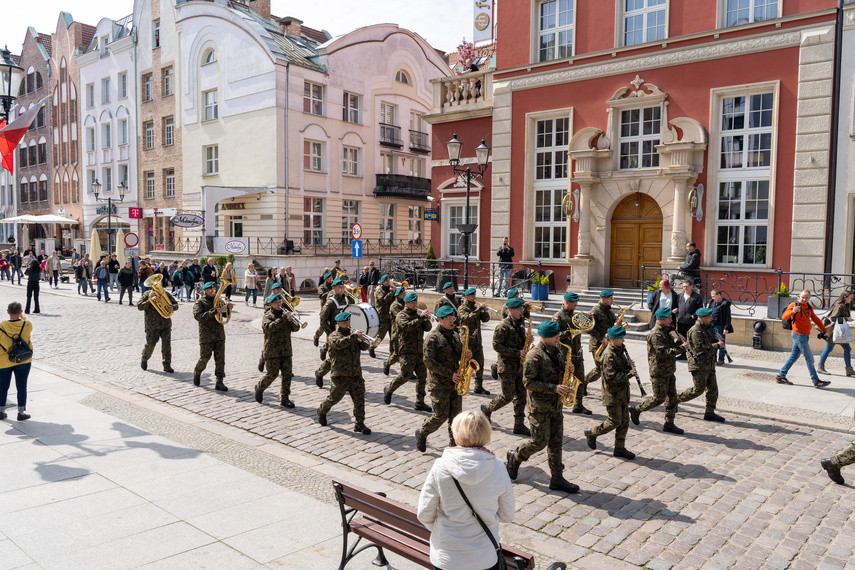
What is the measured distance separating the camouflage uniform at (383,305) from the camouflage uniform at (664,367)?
674cm

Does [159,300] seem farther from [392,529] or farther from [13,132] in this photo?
[392,529]

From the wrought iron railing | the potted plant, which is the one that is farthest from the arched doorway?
the potted plant

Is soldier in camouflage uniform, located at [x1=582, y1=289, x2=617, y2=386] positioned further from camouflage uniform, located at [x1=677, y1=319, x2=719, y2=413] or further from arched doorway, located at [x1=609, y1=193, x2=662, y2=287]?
arched doorway, located at [x1=609, y1=193, x2=662, y2=287]

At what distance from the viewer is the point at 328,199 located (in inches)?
1427

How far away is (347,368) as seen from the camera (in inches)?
356

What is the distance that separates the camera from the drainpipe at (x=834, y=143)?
17047mm

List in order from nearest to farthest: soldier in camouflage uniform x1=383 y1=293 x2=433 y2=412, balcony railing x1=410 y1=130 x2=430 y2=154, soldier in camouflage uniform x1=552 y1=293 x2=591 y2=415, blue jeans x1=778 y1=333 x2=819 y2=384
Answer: soldier in camouflage uniform x1=552 y1=293 x2=591 y2=415 < soldier in camouflage uniform x1=383 y1=293 x2=433 y2=412 < blue jeans x1=778 y1=333 x2=819 y2=384 < balcony railing x1=410 y1=130 x2=430 y2=154

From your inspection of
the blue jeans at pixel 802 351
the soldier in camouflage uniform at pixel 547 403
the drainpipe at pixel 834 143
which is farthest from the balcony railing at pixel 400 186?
the soldier in camouflage uniform at pixel 547 403

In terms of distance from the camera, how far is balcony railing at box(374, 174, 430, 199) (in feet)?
127

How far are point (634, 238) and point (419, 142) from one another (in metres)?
23.2

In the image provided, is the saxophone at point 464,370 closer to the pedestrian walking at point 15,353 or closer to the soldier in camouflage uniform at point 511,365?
the soldier in camouflage uniform at point 511,365

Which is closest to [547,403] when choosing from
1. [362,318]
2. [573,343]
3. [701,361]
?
[573,343]

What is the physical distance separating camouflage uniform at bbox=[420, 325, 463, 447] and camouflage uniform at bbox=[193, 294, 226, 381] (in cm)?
499

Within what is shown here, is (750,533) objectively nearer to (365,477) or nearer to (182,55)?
(365,477)
